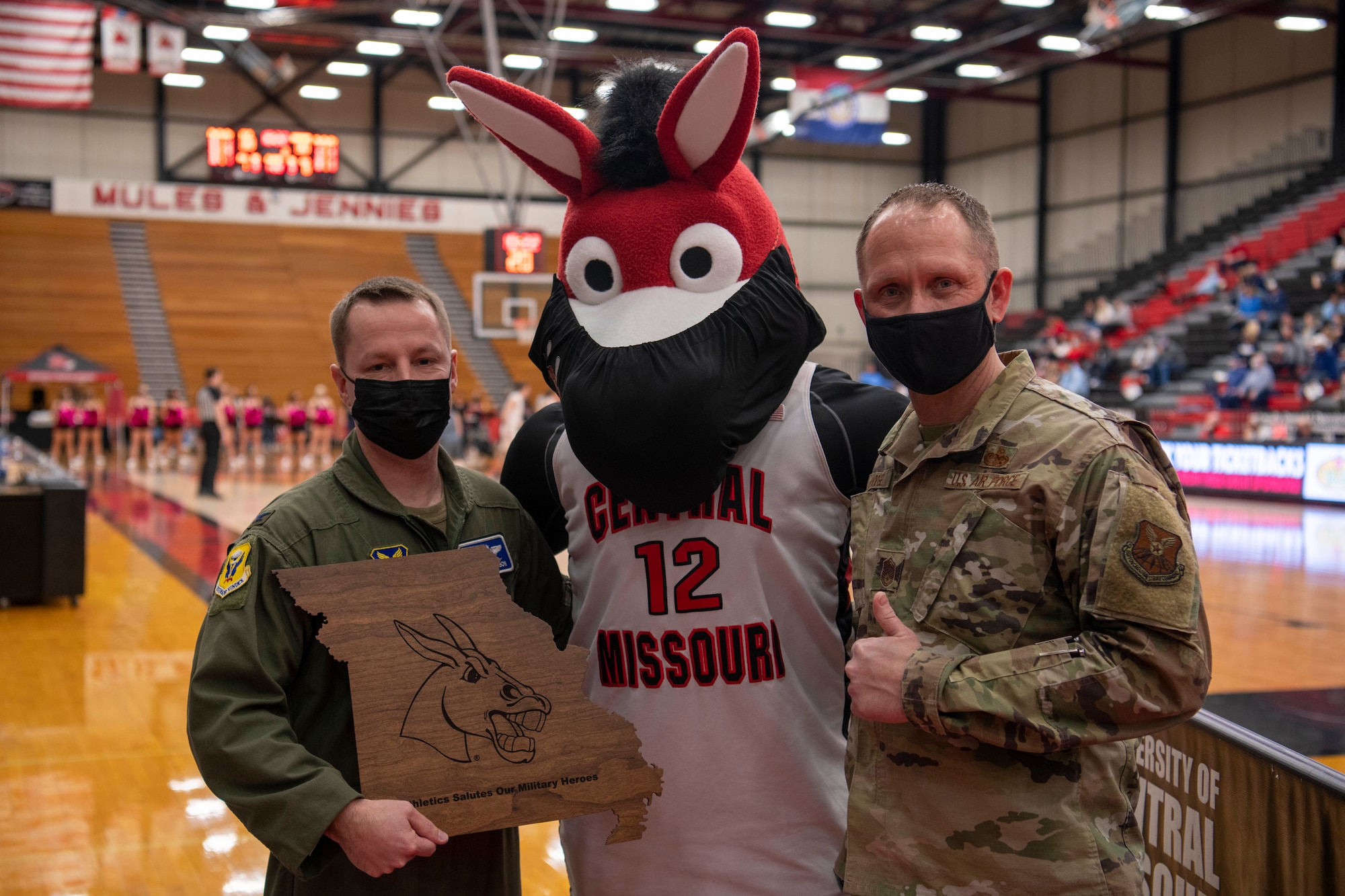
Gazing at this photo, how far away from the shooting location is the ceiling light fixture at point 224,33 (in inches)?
748

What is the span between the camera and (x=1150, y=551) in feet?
4.56

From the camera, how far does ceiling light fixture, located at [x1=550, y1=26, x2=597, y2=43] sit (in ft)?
73.0

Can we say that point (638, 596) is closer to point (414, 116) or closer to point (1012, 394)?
point (1012, 394)

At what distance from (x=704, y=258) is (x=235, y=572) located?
88 cm

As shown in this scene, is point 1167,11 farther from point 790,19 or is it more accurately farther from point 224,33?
point 224,33

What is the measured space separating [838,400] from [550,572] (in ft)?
1.90

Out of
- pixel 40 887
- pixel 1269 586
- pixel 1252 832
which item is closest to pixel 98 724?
pixel 40 887

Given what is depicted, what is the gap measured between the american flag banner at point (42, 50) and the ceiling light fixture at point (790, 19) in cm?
1160

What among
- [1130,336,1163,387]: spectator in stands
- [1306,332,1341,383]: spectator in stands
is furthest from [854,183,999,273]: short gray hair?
[1130,336,1163,387]: spectator in stands

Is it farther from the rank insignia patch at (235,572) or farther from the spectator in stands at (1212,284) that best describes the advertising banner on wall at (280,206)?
the rank insignia patch at (235,572)

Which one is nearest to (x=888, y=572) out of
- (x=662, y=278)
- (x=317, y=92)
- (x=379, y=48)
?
(x=662, y=278)

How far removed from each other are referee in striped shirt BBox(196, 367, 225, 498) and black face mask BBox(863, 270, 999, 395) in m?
13.0

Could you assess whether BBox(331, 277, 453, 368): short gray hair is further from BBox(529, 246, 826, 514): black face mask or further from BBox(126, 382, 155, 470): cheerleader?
BBox(126, 382, 155, 470): cheerleader

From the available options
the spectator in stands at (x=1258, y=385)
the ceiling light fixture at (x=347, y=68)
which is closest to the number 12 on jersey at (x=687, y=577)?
the spectator in stands at (x=1258, y=385)
